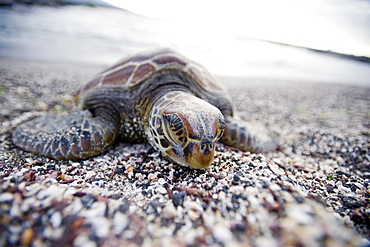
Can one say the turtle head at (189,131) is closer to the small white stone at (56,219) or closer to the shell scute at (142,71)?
the shell scute at (142,71)

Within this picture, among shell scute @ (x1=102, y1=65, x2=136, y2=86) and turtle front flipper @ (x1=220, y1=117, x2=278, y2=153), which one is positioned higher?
shell scute @ (x1=102, y1=65, x2=136, y2=86)

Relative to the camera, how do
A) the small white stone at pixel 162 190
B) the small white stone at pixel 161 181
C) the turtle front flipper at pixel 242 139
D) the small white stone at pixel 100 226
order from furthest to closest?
1. the turtle front flipper at pixel 242 139
2. the small white stone at pixel 161 181
3. the small white stone at pixel 162 190
4. the small white stone at pixel 100 226

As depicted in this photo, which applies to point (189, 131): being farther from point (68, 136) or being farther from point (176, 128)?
point (68, 136)

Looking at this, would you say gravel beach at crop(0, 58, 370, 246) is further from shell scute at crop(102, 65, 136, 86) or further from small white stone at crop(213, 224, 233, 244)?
shell scute at crop(102, 65, 136, 86)

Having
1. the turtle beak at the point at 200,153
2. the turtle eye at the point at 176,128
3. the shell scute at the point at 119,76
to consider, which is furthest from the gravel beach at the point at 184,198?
the shell scute at the point at 119,76

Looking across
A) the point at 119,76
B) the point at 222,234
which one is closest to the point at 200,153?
the point at 222,234

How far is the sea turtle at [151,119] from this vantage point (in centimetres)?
157

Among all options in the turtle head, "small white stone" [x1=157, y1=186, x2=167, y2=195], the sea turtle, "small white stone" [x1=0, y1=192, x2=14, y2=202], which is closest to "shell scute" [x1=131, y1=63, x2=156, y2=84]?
the sea turtle

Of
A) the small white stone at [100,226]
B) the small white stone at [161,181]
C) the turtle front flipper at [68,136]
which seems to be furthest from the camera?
the turtle front flipper at [68,136]

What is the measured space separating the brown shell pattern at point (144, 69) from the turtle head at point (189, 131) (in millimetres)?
823

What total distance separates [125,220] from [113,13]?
20.4m

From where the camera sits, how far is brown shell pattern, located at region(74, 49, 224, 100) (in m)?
2.41

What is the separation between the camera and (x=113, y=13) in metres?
17.6

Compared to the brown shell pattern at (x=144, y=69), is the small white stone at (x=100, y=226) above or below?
below
